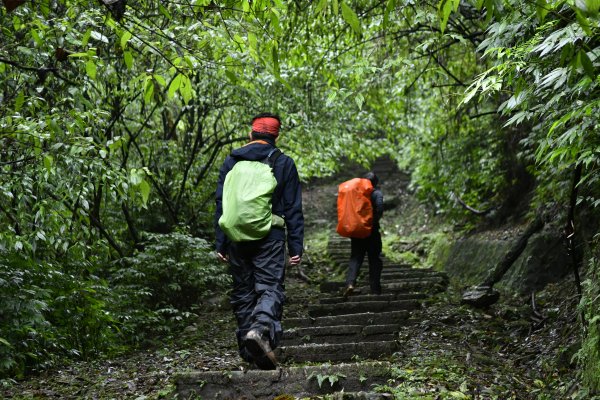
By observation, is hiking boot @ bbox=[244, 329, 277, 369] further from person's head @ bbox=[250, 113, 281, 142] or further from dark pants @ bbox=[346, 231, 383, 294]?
dark pants @ bbox=[346, 231, 383, 294]

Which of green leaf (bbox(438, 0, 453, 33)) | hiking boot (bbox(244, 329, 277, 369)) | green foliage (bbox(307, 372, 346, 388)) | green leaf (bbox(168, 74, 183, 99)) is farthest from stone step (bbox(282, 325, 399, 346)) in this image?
green leaf (bbox(438, 0, 453, 33))

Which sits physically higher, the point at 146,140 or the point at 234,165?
the point at 146,140

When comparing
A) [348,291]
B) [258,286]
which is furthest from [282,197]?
[348,291]

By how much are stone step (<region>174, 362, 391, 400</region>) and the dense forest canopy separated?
1.41 metres

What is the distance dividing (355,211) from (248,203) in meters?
3.71

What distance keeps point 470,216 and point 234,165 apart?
9519 millimetres

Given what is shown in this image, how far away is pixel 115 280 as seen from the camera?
29.9 ft

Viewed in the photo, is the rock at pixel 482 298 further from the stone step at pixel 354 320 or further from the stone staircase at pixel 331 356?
the stone step at pixel 354 320

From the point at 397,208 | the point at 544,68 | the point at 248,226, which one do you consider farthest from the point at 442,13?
the point at 397,208

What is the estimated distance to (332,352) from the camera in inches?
225

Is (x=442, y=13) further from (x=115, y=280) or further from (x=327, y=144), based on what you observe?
(x=327, y=144)

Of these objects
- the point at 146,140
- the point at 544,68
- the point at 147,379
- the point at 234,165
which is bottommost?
the point at 147,379

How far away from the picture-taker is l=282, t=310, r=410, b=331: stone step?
709cm

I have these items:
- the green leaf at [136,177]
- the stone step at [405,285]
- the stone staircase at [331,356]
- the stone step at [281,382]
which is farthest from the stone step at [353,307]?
the green leaf at [136,177]
